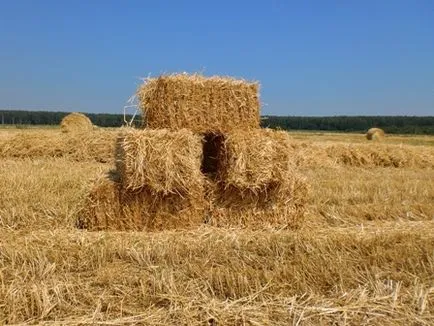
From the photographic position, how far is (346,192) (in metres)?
10.2

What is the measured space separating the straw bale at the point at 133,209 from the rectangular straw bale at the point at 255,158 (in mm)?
586

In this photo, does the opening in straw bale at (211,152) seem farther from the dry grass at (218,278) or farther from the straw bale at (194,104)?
the dry grass at (218,278)

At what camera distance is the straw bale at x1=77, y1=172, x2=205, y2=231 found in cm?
743

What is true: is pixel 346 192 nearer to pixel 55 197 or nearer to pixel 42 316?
pixel 55 197

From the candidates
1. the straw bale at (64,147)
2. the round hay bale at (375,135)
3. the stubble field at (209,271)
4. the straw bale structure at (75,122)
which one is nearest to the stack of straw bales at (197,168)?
the stubble field at (209,271)

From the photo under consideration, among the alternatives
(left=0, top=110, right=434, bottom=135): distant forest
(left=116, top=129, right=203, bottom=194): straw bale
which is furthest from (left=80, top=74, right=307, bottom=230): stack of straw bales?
(left=0, top=110, right=434, bottom=135): distant forest

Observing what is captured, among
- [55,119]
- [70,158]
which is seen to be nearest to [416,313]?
[70,158]

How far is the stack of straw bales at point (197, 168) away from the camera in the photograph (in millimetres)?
7297

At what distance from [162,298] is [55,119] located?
9894cm

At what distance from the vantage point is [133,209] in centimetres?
749

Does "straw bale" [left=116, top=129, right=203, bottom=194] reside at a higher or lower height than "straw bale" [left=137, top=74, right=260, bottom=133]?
lower

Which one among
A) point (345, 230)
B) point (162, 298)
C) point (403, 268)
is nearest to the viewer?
point (162, 298)

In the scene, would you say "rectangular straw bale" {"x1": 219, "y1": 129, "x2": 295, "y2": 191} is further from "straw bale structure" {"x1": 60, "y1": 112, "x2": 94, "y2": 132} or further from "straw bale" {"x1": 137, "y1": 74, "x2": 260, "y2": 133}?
"straw bale structure" {"x1": 60, "y1": 112, "x2": 94, "y2": 132}

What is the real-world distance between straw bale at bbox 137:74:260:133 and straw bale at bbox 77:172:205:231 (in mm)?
980
